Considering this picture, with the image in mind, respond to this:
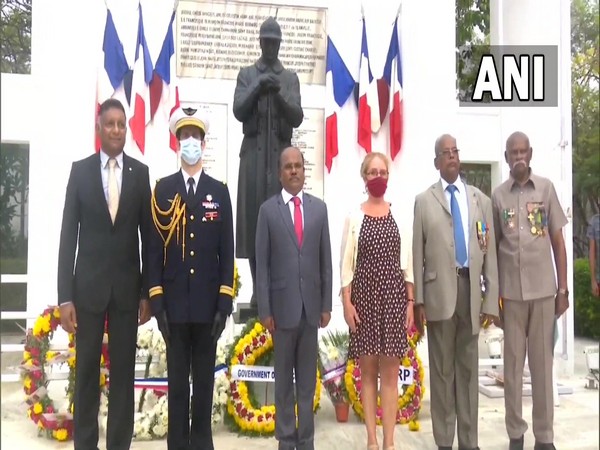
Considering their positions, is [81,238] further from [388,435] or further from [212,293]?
[388,435]

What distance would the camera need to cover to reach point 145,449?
12.9 ft

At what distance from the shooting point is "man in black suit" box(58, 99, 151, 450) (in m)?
3.16

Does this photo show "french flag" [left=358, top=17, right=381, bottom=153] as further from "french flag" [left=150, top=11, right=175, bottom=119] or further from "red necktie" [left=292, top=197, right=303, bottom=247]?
"red necktie" [left=292, top=197, right=303, bottom=247]

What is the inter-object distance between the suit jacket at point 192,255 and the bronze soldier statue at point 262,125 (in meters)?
0.65

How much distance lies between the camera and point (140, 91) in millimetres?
6242

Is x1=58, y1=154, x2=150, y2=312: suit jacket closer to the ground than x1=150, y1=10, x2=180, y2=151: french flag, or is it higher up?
closer to the ground

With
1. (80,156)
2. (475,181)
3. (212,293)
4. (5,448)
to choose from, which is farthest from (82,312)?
(475,181)

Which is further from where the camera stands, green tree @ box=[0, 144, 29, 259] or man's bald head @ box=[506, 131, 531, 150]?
green tree @ box=[0, 144, 29, 259]

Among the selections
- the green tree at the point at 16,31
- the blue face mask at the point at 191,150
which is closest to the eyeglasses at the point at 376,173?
the blue face mask at the point at 191,150

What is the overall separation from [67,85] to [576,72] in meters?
7.02

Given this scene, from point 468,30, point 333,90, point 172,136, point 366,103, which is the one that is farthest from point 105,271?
point 468,30

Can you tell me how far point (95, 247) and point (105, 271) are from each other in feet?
0.42

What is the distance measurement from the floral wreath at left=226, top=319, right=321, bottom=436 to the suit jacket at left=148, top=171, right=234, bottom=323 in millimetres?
996

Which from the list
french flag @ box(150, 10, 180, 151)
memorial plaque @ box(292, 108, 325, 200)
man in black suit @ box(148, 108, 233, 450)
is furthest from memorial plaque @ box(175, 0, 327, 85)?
man in black suit @ box(148, 108, 233, 450)
